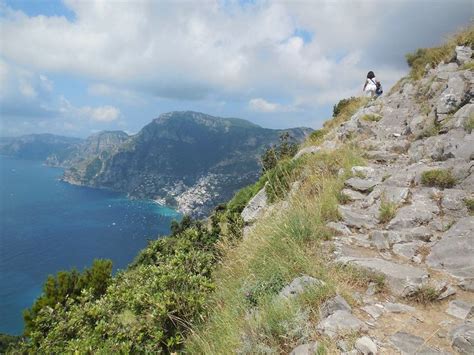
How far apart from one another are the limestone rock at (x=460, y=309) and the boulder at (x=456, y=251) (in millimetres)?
847

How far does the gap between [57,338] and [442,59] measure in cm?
2286

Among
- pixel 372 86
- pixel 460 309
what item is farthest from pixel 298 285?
pixel 372 86

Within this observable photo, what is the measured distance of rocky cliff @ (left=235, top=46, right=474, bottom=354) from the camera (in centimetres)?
399

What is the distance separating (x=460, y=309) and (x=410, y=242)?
84.8 inches

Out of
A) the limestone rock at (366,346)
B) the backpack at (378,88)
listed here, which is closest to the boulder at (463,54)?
the backpack at (378,88)

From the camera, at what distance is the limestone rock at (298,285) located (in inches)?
188

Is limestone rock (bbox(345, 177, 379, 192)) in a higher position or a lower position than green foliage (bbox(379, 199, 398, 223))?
higher

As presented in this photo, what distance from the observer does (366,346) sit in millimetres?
3666

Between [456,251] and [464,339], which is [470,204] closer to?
[456,251]

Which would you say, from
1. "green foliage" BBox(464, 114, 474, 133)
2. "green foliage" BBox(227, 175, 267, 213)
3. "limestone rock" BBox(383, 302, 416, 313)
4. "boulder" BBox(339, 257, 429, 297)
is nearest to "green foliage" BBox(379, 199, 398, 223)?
"boulder" BBox(339, 257, 429, 297)

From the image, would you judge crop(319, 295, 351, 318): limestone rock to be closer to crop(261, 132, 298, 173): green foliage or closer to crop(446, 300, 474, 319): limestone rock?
crop(446, 300, 474, 319): limestone rock

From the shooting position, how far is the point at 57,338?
1112 centimetres

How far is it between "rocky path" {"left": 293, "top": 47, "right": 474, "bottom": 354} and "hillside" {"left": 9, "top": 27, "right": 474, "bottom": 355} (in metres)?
0.02

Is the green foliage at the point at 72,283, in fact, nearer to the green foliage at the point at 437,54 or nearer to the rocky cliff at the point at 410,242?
the rocky cliff at the point at 410,242
